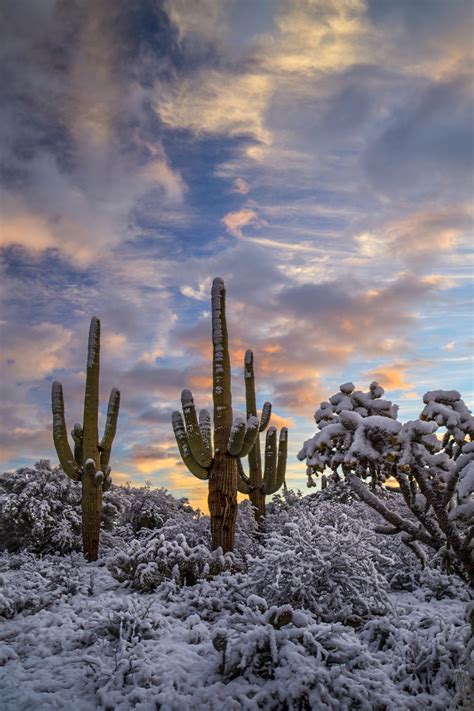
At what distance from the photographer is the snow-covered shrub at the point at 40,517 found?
49.0 feet

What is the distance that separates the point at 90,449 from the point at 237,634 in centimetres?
938

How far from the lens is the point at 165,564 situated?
32.0 ft

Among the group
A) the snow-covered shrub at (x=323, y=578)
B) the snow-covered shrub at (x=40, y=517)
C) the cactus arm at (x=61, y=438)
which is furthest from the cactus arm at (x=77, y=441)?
the snow-covered shrub at (x=323, y=578)

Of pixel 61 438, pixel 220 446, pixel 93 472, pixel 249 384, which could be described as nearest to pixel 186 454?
pixel 220 446

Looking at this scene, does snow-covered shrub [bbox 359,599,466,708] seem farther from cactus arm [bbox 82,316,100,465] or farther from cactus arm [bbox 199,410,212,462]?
cactus arm [bbox 82,316,100,465]

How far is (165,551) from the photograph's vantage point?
9844 millimetres

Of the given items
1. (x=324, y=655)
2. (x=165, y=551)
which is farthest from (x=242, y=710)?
(x=165, y=551)

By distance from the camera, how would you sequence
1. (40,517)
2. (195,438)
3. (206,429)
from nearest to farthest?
1. (195,438)
2. (206,429)
3. (40,517)

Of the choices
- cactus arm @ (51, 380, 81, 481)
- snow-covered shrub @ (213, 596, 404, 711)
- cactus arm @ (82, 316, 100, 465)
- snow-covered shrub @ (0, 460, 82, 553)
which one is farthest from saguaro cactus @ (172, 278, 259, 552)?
snow-covered shrub @ (0, 460, 82, 553)

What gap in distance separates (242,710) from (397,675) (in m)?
1.91

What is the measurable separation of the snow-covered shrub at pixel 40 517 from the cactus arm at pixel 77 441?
1846mm

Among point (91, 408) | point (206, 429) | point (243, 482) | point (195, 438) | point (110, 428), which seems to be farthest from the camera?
point (243, 482)

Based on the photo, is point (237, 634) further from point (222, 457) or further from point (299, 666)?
point (222, 457)

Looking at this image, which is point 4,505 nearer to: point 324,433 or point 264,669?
point 264,669
